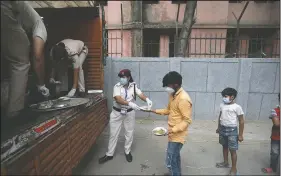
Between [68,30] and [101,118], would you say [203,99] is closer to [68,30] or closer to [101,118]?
[101,118]

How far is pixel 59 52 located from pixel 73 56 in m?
0.26

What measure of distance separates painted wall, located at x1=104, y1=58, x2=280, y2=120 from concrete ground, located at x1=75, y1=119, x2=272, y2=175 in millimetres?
744

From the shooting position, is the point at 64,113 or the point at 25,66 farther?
the point at 64,113

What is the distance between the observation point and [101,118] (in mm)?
3670

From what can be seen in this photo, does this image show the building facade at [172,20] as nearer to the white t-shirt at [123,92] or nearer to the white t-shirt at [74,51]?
the white t-shirt at [74,51]

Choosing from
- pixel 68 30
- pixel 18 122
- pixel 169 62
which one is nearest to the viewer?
pixel 18 122

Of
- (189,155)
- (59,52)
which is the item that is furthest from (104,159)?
(59,52)

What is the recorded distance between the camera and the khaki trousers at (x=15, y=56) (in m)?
1.87

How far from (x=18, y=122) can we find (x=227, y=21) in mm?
11163

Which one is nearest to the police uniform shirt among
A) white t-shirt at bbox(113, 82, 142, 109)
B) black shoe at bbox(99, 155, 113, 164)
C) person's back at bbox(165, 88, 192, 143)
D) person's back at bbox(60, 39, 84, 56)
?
person's back at bbox(60, 39, 84, 56)

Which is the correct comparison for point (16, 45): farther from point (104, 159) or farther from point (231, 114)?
point (231, 114)

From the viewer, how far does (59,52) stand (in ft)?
11.6

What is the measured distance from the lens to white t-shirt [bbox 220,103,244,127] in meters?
2.82

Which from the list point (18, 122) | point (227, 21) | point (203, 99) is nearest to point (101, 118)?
point (18, 122)
